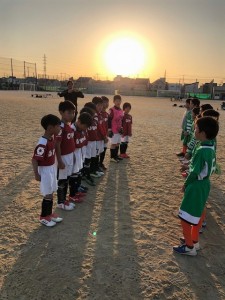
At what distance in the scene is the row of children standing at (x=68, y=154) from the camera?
4.36m

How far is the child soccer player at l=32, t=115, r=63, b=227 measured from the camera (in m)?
4.28

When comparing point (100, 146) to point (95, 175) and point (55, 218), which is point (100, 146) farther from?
point (55, 218)

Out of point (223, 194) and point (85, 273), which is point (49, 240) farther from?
point (223, 194)

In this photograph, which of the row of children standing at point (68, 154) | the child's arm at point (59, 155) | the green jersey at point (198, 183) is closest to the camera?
the green jersey at point (198, 183)

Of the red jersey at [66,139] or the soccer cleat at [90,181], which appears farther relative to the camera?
the soccer cleat at [90,181]

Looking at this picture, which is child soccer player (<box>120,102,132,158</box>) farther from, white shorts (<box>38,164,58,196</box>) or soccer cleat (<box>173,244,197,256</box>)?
soccer cleat (<box>173,244,197,256</box>)

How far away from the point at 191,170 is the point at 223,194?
319 cm

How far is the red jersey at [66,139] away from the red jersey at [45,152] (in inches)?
20.4

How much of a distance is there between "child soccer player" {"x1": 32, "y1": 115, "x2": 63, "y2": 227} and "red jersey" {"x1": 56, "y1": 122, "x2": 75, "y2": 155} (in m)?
0.52

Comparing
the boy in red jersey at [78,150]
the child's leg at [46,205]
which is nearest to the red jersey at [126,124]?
the boy in red jersey at [78,150]

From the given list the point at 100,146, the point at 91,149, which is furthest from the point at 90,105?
the point at 100,146

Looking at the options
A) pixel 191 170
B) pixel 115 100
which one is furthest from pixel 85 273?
pixel 115 100

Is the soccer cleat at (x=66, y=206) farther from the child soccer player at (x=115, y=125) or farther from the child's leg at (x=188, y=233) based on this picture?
the child soccer player at (x=115, y=125)

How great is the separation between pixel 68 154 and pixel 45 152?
87cm
